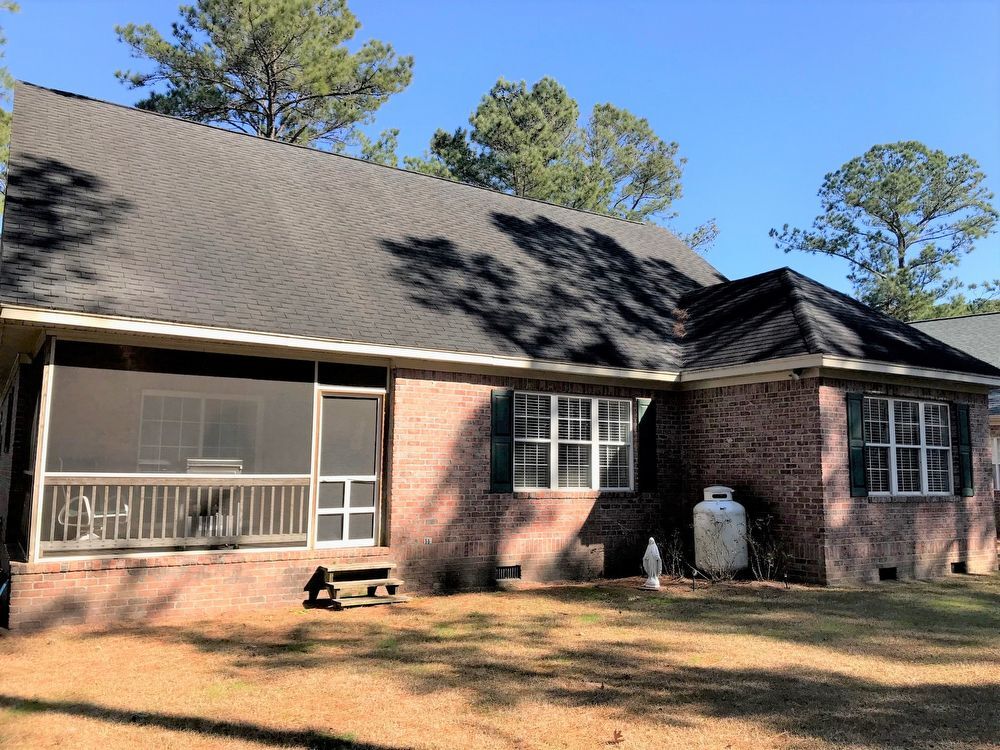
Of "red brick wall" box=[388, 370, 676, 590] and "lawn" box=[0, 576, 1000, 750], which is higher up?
"red brick wall" box=[388, 370, 676, 590]

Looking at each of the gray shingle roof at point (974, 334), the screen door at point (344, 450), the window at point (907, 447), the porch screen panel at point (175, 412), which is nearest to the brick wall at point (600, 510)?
the window at point (907, 447)

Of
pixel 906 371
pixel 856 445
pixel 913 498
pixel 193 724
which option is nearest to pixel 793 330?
pixel 906 371

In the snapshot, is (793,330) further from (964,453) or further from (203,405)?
(203,405)

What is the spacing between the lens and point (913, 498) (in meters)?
12.0

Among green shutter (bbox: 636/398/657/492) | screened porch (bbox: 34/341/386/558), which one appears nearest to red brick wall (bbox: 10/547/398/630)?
screened porch (bbox: 34/341/386/558)

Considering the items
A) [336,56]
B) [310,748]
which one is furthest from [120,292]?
[336,56]

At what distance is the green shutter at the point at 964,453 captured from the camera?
41.4 feet

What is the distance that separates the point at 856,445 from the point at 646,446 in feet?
9.85

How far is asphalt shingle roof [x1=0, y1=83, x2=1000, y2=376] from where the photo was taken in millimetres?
9102

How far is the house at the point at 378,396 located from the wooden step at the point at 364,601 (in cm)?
50

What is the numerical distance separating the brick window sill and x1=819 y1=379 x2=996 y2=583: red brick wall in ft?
0.05

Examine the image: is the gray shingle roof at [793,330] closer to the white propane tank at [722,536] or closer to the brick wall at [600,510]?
the brick wall at [600,510]

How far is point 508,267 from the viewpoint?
44.3ft

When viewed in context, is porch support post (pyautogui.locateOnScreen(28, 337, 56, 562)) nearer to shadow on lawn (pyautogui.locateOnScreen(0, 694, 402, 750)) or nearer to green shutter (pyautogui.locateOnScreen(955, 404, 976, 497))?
shadow on lawn (pyautogui.locateOnScreen(0, 694, 402, 750))
